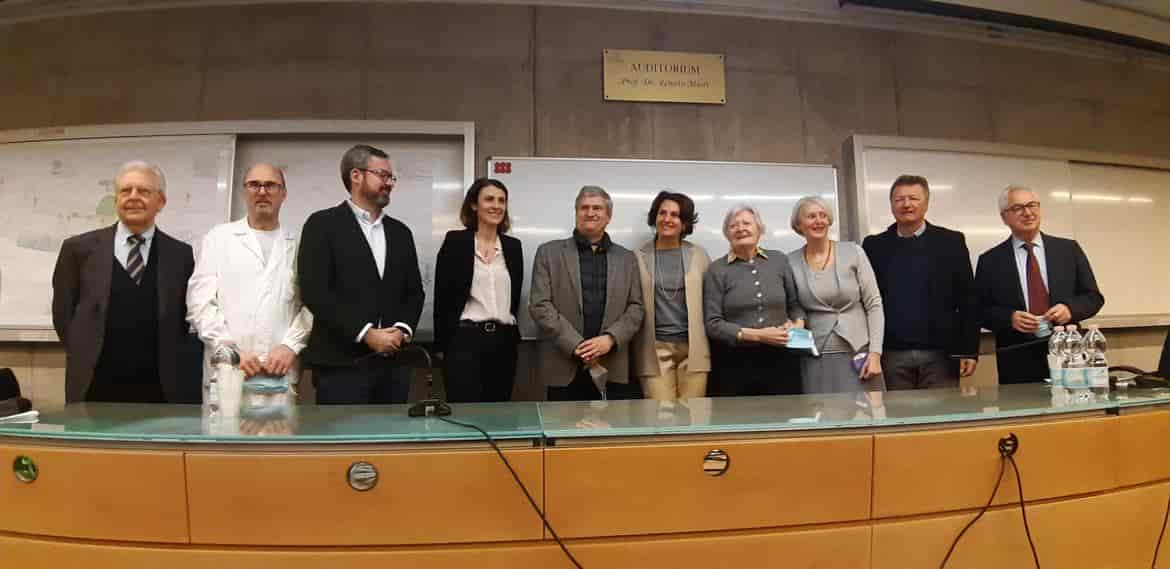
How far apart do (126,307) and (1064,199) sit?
480 centimetres

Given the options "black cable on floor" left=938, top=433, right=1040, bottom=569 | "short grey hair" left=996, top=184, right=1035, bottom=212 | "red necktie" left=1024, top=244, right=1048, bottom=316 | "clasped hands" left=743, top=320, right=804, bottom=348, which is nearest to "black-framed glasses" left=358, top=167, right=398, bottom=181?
"clasped hands" left=743, top=320, right=804, bottom=348

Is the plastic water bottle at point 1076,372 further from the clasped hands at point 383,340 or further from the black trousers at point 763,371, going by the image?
the clasped hands at point 383,340

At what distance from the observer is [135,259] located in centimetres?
183

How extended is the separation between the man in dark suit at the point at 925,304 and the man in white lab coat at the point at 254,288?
231cm

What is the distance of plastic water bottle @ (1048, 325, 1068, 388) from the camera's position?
1.47m

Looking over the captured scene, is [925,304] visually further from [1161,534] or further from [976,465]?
[976,465]

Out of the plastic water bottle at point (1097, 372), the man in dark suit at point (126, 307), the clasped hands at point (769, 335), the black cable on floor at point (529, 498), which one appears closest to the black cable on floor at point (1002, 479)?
the plastic water bottle at point (1097, 372)

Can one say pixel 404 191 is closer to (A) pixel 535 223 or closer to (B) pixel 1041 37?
(A) pixel 535 223

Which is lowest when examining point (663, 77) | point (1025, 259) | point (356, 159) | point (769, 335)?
point (769, 335)

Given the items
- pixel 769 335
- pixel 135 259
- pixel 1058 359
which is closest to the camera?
pixel 1058 359

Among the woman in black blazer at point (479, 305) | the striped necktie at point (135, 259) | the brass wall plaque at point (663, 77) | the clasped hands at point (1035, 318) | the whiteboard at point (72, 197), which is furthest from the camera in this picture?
the brass wall plaque at point (663, 77)

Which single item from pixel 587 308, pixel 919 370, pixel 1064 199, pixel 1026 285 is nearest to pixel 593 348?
pixel 587 308

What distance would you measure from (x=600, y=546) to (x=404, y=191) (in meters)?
2.26

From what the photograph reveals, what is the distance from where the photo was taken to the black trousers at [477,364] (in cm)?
205
